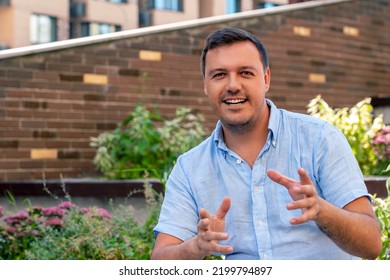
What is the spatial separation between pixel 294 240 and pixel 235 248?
20cm

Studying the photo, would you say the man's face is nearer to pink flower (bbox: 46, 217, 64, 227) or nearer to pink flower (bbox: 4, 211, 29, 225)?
pink flower (bbox: 46, 217, 64, 227)

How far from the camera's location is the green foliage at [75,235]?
5.05 metres

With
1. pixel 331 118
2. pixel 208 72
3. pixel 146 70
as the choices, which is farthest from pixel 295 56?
pixel 208 72

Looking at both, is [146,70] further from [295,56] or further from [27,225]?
[27,225]

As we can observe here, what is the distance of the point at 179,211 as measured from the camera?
9.34ft

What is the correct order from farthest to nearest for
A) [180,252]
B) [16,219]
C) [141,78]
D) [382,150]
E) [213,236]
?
[141,78] < [382,150] < [16,219] < [180,252] < [213,236]

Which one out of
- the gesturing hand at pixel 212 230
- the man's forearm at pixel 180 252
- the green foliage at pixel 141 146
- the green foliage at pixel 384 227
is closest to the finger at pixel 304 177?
the gesturing hand at pixel 212 230

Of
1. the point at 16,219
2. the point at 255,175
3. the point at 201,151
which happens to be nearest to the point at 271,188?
the point at 255,175

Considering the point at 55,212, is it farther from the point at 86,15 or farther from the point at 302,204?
the point at 86,15

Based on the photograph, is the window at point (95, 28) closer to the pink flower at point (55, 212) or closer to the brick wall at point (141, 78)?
the brick wall at point (141, 78)

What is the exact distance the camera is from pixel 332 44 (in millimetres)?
10383

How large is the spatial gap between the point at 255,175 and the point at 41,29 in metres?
25.1

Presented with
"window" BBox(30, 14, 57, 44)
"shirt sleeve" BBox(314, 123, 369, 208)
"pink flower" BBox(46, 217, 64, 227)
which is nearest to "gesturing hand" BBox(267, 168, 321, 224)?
"shirt sleeve" BBox(314, 123, 369, 208)

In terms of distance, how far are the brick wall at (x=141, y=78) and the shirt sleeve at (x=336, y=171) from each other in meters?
5.67
